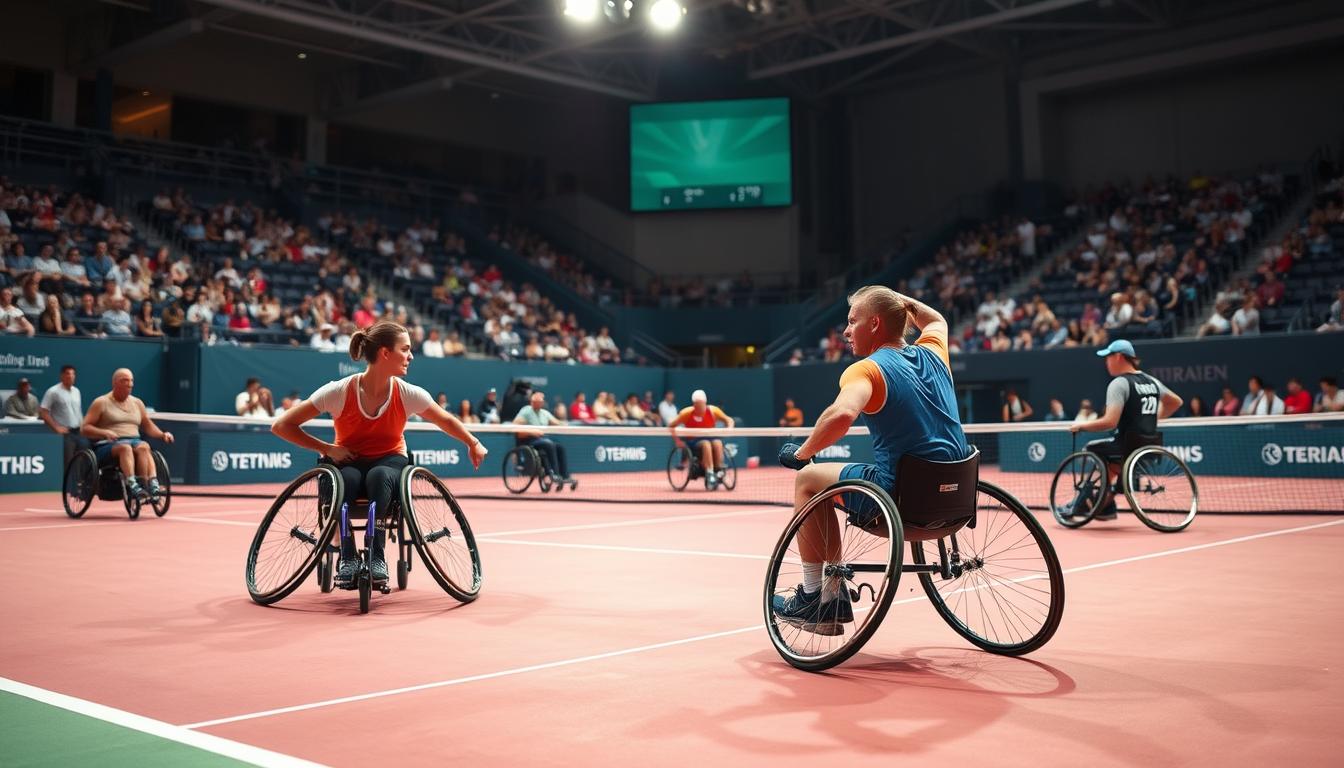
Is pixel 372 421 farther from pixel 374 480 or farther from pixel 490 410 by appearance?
pixel 490 410

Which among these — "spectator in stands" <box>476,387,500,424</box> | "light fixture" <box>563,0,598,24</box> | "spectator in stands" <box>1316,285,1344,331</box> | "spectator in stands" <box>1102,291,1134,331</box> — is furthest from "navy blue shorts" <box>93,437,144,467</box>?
"spectator in stands" <box>1316,285,1344,331</box>

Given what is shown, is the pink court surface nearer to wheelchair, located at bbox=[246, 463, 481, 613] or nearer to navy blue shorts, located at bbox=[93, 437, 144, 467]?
wheelchair, located at bbox=[246, 463, 481, 613]

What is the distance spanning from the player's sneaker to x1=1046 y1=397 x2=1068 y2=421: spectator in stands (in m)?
17.9

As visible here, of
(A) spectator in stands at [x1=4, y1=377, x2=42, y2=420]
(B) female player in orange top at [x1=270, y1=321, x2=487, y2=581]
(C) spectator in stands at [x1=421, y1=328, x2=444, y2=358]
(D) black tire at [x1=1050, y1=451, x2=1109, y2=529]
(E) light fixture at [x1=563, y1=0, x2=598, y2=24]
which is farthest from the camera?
(E) light fixture at [x1=563, y1=0, x2=598, y2=24]

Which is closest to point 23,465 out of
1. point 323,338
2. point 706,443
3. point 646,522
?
point 323,338

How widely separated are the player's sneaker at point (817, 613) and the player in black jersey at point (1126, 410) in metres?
6.16

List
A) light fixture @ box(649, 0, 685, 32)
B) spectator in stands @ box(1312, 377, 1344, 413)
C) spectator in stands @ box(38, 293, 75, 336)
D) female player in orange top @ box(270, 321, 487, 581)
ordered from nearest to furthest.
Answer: female player in orange top @ box(270, 321, 487, 581) < spectator in stands @ box(1312, 377, 1344, 413) < spectator in stands @ box(38, 293, 75, 336) < light fixture @ box(649, 0, 685, 32)

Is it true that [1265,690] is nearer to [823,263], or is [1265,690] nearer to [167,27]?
[167,27]

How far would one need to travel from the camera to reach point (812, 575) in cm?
481

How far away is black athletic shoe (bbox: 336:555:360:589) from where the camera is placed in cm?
616

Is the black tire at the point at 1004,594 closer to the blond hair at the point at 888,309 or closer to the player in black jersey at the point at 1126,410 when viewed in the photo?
the blond hair at the point at 888,309

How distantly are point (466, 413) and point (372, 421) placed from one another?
51.0 feet

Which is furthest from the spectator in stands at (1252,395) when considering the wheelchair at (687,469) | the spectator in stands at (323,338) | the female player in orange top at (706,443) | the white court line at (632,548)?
the spectator in stands at (323,338)

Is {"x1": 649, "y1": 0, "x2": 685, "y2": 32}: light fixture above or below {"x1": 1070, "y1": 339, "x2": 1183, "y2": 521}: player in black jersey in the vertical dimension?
above
